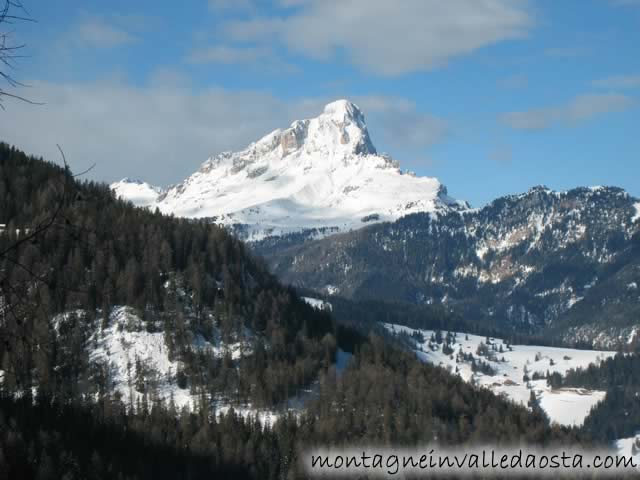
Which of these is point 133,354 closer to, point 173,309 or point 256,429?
point 173,309

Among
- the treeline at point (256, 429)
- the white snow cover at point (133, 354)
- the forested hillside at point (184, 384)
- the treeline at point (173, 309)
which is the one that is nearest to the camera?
the treeline at point (256, 429)

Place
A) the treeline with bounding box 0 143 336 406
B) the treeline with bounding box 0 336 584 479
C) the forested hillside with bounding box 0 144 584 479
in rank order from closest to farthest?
1. the treeline with bounding box 0 336 584 479
2. the forested hillside with bounding box 0 144 584 479
3. the treeline with bounding box 0 143 336 406

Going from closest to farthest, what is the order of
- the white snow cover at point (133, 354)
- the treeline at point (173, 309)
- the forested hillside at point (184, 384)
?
the forested hillside at point (184, 384) < the white snow cover at point (133, 354) < the treeline at point (173, 309)

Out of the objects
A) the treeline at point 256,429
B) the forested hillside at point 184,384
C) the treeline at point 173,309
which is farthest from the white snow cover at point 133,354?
the treeline at point 256,429

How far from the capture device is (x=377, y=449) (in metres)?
144

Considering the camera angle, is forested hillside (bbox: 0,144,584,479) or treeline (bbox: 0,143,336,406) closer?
forested hillside (bbox: 0,144,584,479)

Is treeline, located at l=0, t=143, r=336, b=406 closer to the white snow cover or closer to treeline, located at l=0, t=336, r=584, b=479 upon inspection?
the white snow cover

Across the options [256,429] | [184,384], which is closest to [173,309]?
[184,384]

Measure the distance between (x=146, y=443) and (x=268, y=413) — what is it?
116 feet

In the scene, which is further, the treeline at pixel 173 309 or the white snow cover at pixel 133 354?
the treeline at pixel 173 309

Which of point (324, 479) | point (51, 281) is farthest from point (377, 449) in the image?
point (51, 281)

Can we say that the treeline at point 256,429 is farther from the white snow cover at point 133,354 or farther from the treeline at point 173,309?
the treeline at point 173,309

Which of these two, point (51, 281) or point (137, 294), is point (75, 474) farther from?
point (51, 281)

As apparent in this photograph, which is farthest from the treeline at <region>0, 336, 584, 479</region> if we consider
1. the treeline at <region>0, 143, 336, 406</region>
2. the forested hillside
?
the treeline at <region>0, 143, 336, 406</region>
